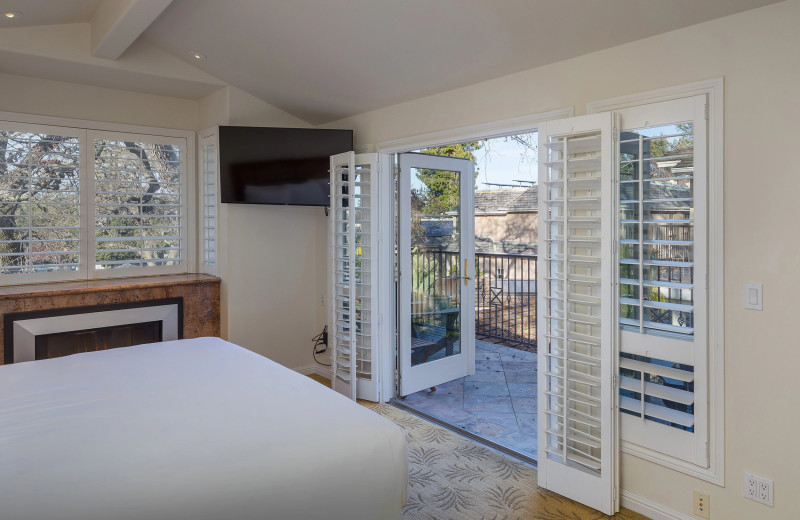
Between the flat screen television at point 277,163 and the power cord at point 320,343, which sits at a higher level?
the flat screen television at point 277,163

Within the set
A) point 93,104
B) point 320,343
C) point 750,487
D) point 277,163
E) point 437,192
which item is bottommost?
point 750,487

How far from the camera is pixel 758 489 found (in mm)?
2174

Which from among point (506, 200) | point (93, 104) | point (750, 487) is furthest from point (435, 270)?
point (506, 200)

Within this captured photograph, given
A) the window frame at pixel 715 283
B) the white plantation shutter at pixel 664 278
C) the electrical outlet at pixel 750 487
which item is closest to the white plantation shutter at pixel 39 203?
the white plantation shutter at pixel 664 278

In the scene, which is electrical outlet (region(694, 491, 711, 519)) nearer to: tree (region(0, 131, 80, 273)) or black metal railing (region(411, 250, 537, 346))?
black metal railing (region(411, 250, 537, 346))

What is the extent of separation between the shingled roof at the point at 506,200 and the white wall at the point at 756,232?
548cm

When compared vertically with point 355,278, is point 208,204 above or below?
above

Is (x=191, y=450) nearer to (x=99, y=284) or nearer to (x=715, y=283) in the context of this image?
(x=715, y=283)

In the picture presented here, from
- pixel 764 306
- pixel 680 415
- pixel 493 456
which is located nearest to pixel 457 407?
pixel 493 456

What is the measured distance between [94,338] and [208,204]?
1.37m

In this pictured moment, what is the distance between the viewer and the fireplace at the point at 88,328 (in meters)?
3.43

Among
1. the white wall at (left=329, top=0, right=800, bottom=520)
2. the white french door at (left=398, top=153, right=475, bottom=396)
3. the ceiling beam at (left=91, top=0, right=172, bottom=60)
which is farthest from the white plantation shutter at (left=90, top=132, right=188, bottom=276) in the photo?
the white wall at (left=329, top=0, right=800, bottom=520)

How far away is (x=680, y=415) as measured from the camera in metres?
2.38

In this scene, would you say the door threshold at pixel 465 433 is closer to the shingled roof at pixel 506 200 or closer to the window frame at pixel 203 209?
the window frame at pixel 203 209
